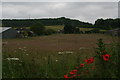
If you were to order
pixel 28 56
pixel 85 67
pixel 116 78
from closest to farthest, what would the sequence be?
1. pixel 116 78
2. pixel 85 67
3. pixel 28 56

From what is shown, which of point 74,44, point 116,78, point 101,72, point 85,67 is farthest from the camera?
point 74,44

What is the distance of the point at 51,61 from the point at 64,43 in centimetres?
243

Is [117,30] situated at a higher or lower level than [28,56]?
higher

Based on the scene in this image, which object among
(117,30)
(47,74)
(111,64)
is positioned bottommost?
(47,74)

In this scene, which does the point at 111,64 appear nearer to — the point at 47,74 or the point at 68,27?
the point at 47,74

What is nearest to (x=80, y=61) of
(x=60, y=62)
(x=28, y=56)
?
(x=60, y=62)

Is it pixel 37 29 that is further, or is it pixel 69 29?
pixel 37 29

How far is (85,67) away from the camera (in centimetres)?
346

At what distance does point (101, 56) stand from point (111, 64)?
0.21m

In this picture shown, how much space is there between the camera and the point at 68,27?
5.04 m

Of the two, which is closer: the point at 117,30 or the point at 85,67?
the point at 85,67

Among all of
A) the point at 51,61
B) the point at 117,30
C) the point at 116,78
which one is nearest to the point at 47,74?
the point at 51,61

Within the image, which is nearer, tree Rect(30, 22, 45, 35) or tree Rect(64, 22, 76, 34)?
tree Rect(64, 22, 76, 34)

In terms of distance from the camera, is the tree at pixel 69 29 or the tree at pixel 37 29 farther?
the tree at pixel 37 29
